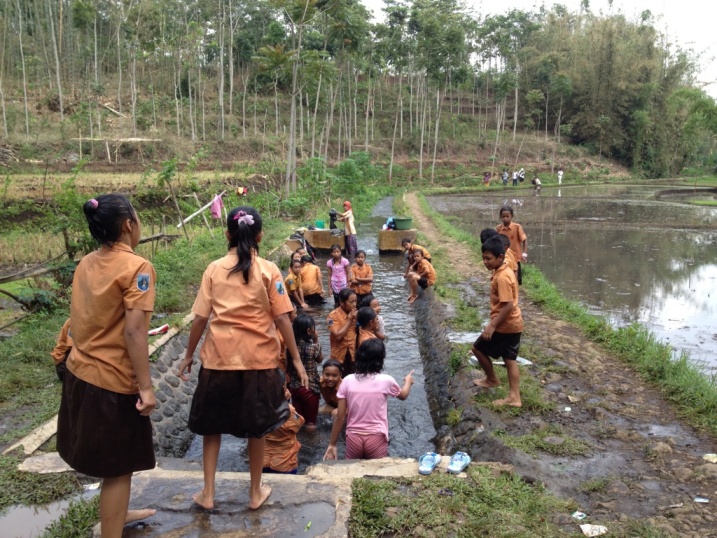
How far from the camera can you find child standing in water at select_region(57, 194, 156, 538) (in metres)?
2.56

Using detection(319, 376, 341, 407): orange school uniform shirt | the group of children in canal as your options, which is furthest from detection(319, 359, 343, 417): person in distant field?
the group of children in canal

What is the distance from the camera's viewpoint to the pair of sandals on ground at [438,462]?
150 inches

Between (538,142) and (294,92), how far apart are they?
39238mm

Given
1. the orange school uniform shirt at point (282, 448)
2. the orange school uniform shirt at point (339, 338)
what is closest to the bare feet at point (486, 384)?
the orange school uniform shirt at point (339, 338)

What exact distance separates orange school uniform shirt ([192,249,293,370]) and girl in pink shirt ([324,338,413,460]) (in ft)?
4.01

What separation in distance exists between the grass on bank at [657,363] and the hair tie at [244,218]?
4.40 meters

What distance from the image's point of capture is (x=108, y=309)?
8.43ft

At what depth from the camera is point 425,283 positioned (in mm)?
9477

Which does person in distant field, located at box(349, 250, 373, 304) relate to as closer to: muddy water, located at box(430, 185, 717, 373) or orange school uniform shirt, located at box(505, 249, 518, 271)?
orange school uniform shirt, located at box(505, 249, 518, 271)

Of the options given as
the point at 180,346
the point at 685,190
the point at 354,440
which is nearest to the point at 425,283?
the point at 180,346

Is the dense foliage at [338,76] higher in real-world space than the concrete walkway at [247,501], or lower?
higher

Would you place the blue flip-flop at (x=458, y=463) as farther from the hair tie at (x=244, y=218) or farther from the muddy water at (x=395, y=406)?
the hair tie at (x=244, y=218)

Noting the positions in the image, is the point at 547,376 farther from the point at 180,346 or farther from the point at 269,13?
the point at 269,13

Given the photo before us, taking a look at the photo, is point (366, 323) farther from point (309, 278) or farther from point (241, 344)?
point (309, 278)
